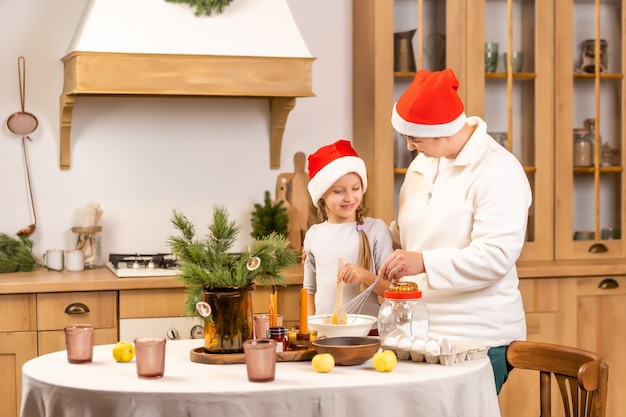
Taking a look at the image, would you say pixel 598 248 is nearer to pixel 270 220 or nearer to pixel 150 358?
pixel 270 220

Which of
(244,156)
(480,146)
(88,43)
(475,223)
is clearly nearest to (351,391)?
(475,223)

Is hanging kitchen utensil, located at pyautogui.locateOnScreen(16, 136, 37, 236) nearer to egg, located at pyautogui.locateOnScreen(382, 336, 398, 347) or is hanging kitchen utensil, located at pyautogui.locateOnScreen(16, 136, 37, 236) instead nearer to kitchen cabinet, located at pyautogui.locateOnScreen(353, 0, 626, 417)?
kitchen cabinet, located at pyautogui.locateOnScreen(353, 0, 626, 417)

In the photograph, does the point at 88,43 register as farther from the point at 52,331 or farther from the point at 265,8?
the point at 52,331

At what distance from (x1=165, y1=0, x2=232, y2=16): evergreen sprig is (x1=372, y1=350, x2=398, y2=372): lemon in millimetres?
2074

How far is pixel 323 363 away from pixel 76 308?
1736mm

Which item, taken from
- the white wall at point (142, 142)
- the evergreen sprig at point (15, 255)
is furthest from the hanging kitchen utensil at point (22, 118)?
the evergreen sprig at point (15, 255)

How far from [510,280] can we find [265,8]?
1.72 meters

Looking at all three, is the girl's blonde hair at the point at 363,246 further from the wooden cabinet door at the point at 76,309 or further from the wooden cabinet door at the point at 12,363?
the wooden cabinet door at the point at 12,363

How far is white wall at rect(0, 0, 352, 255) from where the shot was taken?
13.6ft

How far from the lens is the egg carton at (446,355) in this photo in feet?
7.29

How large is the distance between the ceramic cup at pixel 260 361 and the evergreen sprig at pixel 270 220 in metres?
2.18

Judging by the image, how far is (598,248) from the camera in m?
4.30

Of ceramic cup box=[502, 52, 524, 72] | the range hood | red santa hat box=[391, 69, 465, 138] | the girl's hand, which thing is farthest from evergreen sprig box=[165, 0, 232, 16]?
the girl's hand

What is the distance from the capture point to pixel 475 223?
Result: 104 inches
